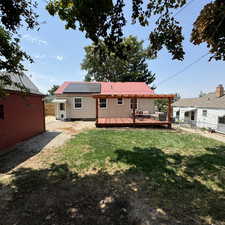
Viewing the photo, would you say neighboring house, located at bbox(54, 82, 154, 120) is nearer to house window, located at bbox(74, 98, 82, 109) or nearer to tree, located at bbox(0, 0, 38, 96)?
house window, located at bbox(74, 98, 82, 109)

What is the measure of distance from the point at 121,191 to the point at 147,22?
14.7ft

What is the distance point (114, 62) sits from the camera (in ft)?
80.8

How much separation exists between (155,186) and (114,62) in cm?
2450

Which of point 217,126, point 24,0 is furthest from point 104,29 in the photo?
point 217,126

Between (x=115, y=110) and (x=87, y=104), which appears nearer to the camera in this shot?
(x=87, y=104)

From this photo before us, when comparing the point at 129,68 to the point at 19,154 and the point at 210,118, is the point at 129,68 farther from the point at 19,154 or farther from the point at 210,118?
the point at 19,154

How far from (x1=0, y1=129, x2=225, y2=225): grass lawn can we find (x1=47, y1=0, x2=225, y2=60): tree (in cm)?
318

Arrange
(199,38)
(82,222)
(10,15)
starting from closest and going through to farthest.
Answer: (82,222), (10,15), (199,38)

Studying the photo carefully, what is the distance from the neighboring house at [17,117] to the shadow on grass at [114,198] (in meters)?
2.46

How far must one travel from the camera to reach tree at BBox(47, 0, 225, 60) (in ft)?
7.95

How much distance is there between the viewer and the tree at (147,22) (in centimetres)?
242

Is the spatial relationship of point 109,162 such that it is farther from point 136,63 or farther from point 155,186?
point 136,63

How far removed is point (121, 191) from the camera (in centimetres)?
281

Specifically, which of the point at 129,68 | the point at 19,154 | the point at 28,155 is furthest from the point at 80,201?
the point at 129,68
